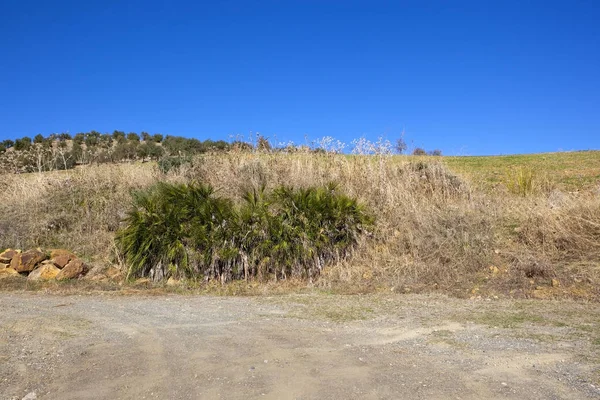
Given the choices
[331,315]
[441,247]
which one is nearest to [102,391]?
[331,315]

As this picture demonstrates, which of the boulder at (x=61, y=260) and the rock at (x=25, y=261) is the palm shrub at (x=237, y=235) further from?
the rock at (x=25, y=261)

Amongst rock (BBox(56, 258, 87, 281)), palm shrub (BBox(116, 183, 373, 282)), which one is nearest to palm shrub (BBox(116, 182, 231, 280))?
palm shrub (BBox(116, 183, 373, 282))

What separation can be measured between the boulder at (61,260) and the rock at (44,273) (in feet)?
0.43

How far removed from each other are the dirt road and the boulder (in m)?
3.02

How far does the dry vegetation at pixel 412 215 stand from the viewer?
1024 cm

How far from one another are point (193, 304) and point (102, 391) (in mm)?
4251

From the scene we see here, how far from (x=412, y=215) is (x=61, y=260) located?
8580mm

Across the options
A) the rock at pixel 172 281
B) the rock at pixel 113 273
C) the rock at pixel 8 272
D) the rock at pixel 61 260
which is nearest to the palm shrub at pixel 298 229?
the rock at pixel 172 281

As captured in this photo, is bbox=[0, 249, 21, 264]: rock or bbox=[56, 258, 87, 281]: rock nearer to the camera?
bbox=[56, 258, 87, 281]: rock

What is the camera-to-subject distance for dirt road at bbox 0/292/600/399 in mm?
4680

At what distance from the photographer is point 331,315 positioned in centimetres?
774

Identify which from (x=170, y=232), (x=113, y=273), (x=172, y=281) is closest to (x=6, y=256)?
(x=113, y=273)

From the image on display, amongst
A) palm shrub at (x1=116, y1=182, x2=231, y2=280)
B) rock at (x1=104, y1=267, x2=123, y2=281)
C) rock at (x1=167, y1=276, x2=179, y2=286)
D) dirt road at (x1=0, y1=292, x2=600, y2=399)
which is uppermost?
palm shrub at (x1=116, y1=182, x2=231, y2=280)

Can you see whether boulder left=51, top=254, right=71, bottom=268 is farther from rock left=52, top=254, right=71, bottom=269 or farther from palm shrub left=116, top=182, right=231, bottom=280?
palm shrub left=116, top=182, right=231, bottom=280
